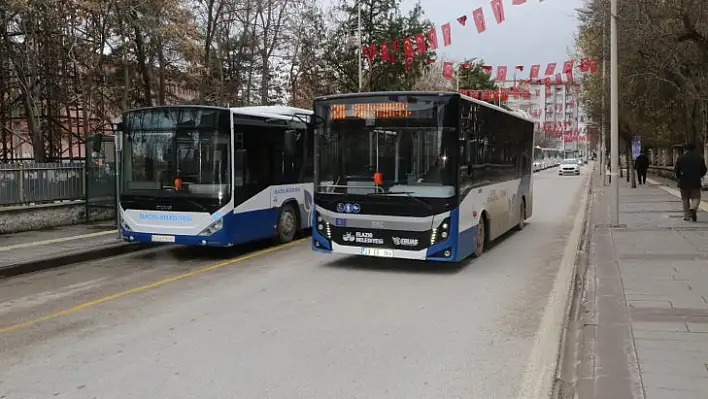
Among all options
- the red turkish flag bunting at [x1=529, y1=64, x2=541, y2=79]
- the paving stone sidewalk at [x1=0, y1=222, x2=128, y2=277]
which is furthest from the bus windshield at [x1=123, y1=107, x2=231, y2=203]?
the red turkish flag bunting at [x1=529, y1=64, x2=541, y2=79]

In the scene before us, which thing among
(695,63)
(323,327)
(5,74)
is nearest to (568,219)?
(695,63)

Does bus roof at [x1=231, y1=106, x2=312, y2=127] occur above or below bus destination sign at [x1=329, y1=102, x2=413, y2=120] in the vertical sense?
above

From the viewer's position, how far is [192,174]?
11.4 meters

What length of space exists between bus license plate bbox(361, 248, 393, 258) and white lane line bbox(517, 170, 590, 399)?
8.15 feet

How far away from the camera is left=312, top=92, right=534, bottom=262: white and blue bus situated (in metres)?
9.70

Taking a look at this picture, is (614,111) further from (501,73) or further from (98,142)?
(501,73)

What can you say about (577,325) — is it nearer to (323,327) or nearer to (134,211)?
(323,327)

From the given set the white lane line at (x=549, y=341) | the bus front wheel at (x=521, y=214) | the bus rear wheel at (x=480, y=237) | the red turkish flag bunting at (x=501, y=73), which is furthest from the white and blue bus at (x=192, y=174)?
the red turkish flag bunting at (x=501, y=73)

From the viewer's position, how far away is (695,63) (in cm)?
1998

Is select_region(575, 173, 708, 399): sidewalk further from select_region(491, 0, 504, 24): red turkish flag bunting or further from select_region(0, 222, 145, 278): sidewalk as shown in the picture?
select_region(0, 222, 145, 278): sidewalk

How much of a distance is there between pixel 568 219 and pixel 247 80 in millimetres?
16989

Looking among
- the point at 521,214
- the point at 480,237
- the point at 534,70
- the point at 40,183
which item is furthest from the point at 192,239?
the point at 534,70

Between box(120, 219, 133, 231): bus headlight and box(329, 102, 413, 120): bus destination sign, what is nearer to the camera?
box(329, 102, 413, 120): bus destination sign

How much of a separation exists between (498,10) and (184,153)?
9.18m
